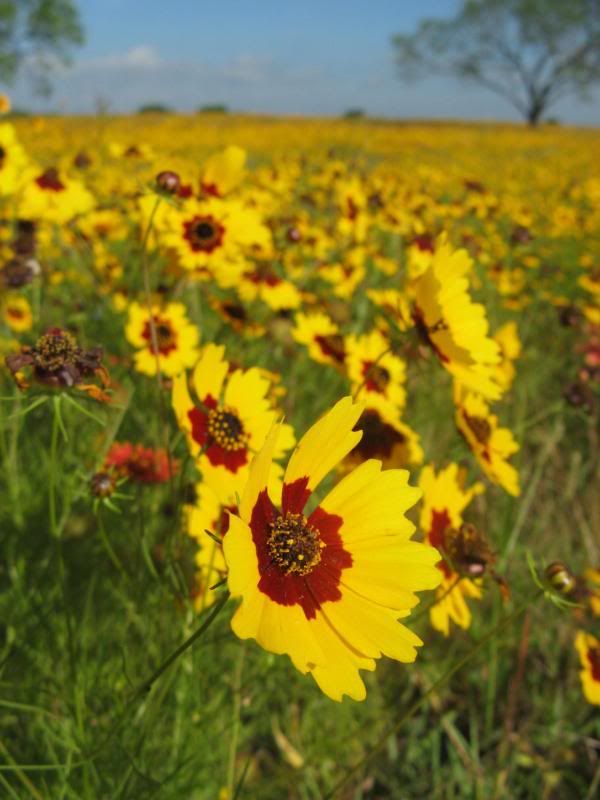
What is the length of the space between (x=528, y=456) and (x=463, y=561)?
2.00 m

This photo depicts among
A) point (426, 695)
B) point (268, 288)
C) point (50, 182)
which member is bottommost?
point (426, 695)

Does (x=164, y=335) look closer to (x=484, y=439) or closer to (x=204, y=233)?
(x=204, y=233)

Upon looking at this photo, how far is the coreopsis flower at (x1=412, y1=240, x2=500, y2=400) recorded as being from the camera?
101cm

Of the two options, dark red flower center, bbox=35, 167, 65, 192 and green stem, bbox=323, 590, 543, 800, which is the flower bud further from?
dark red flower center, bbox=35, 167, 65, 192

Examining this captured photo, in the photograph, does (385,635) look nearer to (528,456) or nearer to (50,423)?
(50,423)

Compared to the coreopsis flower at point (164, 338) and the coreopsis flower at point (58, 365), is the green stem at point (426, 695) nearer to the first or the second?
the coreopsis flower at point (58, 365)

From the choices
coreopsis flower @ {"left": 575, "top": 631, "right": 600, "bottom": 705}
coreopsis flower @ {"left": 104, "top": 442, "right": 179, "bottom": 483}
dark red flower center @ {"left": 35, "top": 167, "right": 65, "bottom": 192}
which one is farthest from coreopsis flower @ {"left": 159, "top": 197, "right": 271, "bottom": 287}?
coreopsis flower @ {"left": 575, "top": 631, "right": 600, "bottom": 705}

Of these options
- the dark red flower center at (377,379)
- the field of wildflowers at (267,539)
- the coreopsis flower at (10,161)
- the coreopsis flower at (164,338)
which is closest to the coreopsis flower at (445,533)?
the field of wildflowers at (267,539)

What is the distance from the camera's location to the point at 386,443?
141cm

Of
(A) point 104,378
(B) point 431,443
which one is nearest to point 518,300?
(B) point 431,443

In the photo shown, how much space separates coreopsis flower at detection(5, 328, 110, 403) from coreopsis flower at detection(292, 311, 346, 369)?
105 centimetres

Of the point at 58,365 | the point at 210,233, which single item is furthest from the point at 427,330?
the point at 210,233

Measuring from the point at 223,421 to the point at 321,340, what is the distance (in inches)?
39.1

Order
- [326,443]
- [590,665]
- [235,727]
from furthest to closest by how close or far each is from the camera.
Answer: [590,665], [235,727], [326,443]
